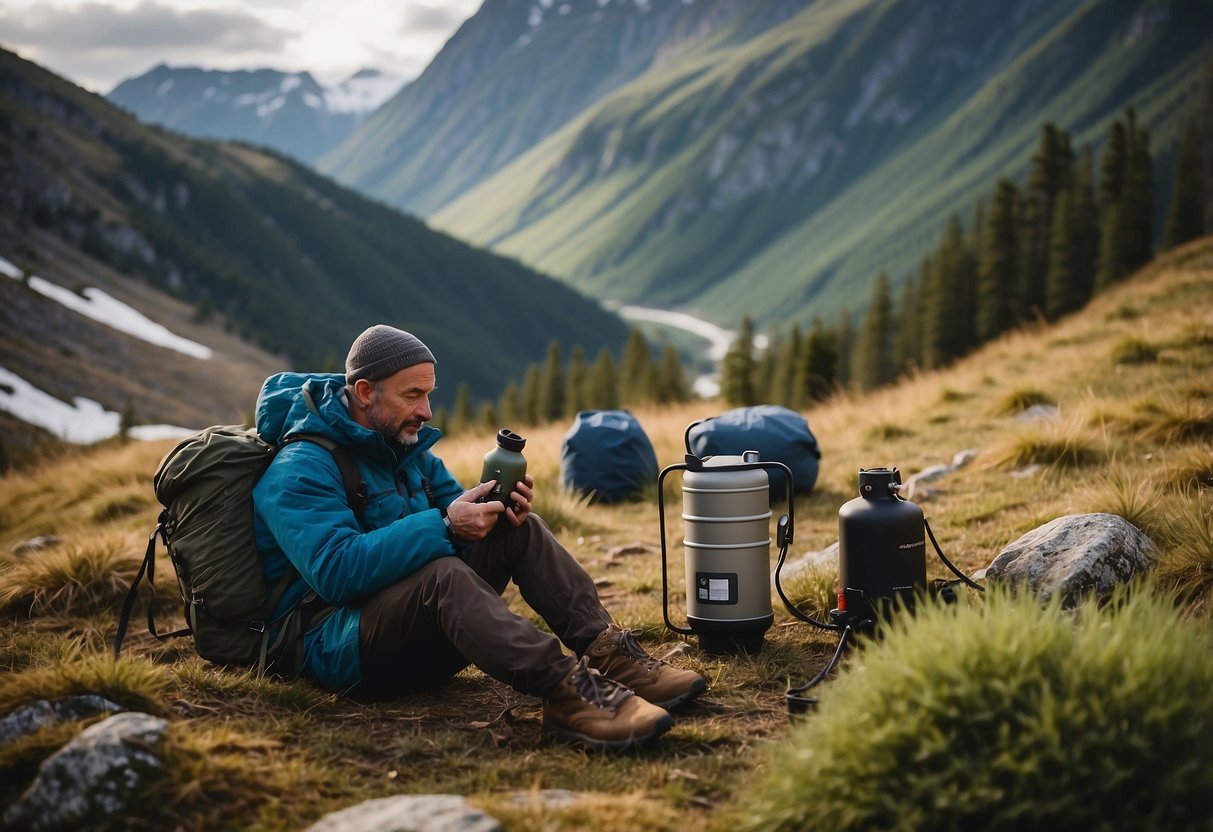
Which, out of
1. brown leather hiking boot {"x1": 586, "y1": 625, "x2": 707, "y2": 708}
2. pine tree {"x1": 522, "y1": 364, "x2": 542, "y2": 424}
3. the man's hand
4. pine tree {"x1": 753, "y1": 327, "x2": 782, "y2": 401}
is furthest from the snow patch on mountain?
brown leather hiking boot {"x1": 586, "y1": 625, "x2": 707, "y2": 708}

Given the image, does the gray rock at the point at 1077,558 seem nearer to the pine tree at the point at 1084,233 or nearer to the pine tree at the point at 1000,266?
the pine tree at the point at 1084,233

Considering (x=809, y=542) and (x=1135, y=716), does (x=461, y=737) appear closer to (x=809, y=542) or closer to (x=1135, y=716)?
(x=1135, y=716)

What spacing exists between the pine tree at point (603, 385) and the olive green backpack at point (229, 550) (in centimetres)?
6632

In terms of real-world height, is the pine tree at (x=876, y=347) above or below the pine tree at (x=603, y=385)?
above

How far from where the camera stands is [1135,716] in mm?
2975

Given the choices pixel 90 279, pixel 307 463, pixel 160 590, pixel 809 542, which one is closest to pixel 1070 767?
pixel 307 463

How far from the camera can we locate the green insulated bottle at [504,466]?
185 inches

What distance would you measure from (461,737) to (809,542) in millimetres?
4480

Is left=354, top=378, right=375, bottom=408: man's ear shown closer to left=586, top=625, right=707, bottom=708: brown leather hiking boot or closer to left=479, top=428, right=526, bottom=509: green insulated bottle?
left=479, top=428, right=526, bottom=509: green insulated bottle

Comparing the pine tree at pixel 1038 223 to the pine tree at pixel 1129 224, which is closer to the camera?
the pine tree at pixel 1129 224

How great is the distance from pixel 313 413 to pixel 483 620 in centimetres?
143

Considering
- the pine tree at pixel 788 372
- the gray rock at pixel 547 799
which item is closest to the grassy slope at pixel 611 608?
the gray rock at pixel 547 799

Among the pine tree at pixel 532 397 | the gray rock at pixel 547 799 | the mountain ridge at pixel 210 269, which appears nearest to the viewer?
the gray rock at pixel 547 799

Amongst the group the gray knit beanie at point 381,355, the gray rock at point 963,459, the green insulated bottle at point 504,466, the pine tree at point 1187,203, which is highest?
the pine tree at point 1187,203
